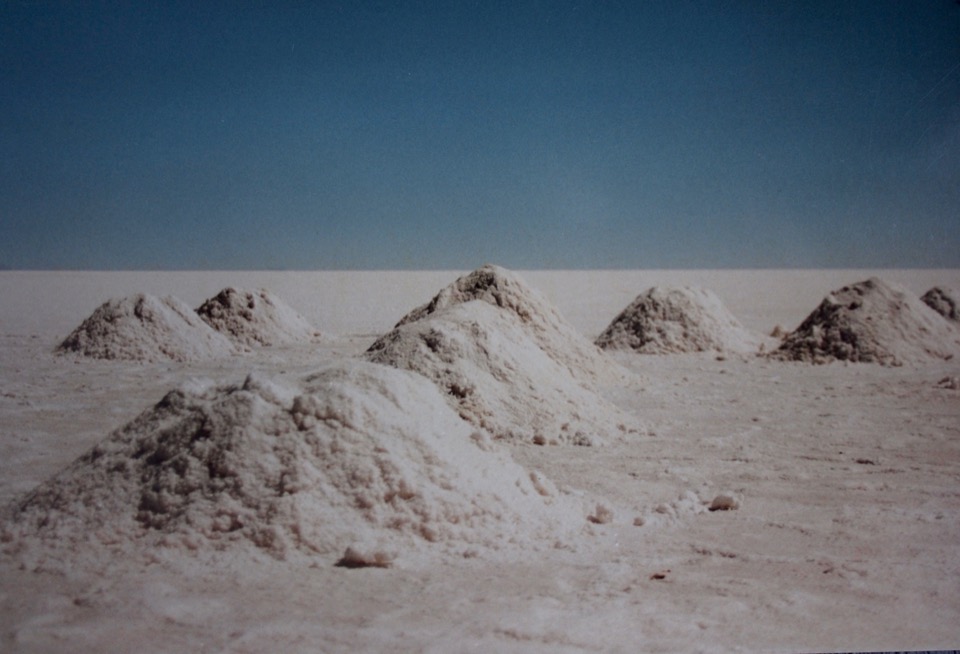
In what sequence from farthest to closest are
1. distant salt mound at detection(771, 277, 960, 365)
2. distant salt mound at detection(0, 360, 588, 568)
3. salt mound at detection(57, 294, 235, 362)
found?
1. distant salt mound at detection(771, 277, 960, 365)
2. salt mound at detection(57, 294, 235, 362)
3. distant salt mound at detection(0, 360, 588, 568)

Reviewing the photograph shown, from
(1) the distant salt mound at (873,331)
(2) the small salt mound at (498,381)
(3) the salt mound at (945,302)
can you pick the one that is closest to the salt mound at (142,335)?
(2) the small salt mound at (498,381)

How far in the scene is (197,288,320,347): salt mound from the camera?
993 cm

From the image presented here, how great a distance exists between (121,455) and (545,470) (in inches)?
78.8

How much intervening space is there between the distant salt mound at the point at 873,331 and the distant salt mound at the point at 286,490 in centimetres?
722

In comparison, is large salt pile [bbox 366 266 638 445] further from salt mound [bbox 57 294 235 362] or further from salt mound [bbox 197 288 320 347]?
salt mound [bbox 197 288 320 347]

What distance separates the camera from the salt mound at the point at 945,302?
12.2 meters

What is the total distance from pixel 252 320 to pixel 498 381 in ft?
20.6

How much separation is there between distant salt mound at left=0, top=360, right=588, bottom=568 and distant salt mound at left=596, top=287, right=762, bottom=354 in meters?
7.18

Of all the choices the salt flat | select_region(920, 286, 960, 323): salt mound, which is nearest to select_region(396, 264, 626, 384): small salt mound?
the salt flat

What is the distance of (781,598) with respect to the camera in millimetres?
2174

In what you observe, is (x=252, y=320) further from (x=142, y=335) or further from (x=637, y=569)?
(x=637, y=569)

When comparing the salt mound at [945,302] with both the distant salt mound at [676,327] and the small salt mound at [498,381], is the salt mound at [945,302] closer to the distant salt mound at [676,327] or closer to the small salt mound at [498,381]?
the distant salt mound at [676,327]

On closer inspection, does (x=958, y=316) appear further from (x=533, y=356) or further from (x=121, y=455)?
(x=121, y=455)

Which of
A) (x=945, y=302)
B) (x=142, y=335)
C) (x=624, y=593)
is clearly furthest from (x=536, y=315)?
(x=945, y=302)
